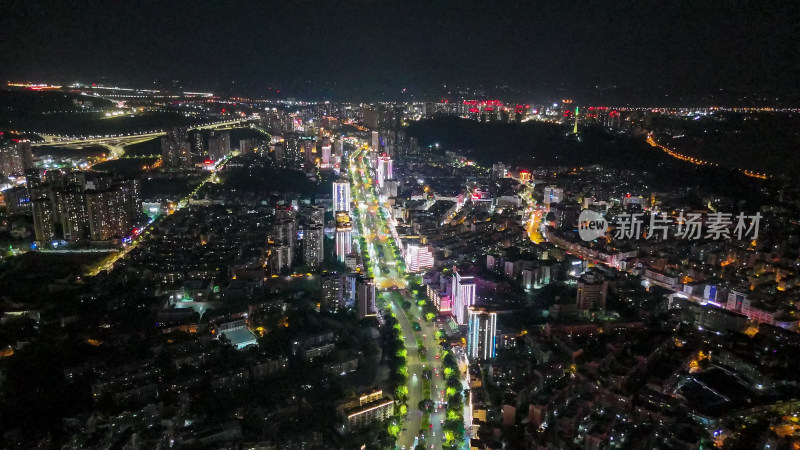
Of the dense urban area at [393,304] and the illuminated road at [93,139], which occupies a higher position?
the illuminated road at [93,139]

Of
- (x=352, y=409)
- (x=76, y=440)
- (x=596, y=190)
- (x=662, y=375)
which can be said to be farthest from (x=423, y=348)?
(x=596, y=190)

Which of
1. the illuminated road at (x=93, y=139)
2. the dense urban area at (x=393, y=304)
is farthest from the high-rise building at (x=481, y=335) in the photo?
the illuminated road at (x=93, y=139)

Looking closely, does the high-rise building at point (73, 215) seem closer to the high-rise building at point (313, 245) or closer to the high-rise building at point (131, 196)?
the high-rise building at point (131, 196)

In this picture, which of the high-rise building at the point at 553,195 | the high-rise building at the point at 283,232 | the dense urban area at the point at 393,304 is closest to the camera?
the dense urban area at the point at 393,304

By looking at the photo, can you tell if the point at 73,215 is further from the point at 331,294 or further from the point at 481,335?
the point at 481,335

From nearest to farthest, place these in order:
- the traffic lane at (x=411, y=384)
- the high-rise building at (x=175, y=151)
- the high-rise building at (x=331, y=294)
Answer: the traffic lane at (x=411, y=384) → the high-rise building at (x=331, y=294) → the high-rise building at (x=175, y=151)

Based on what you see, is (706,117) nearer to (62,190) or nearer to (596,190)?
(596,190)
